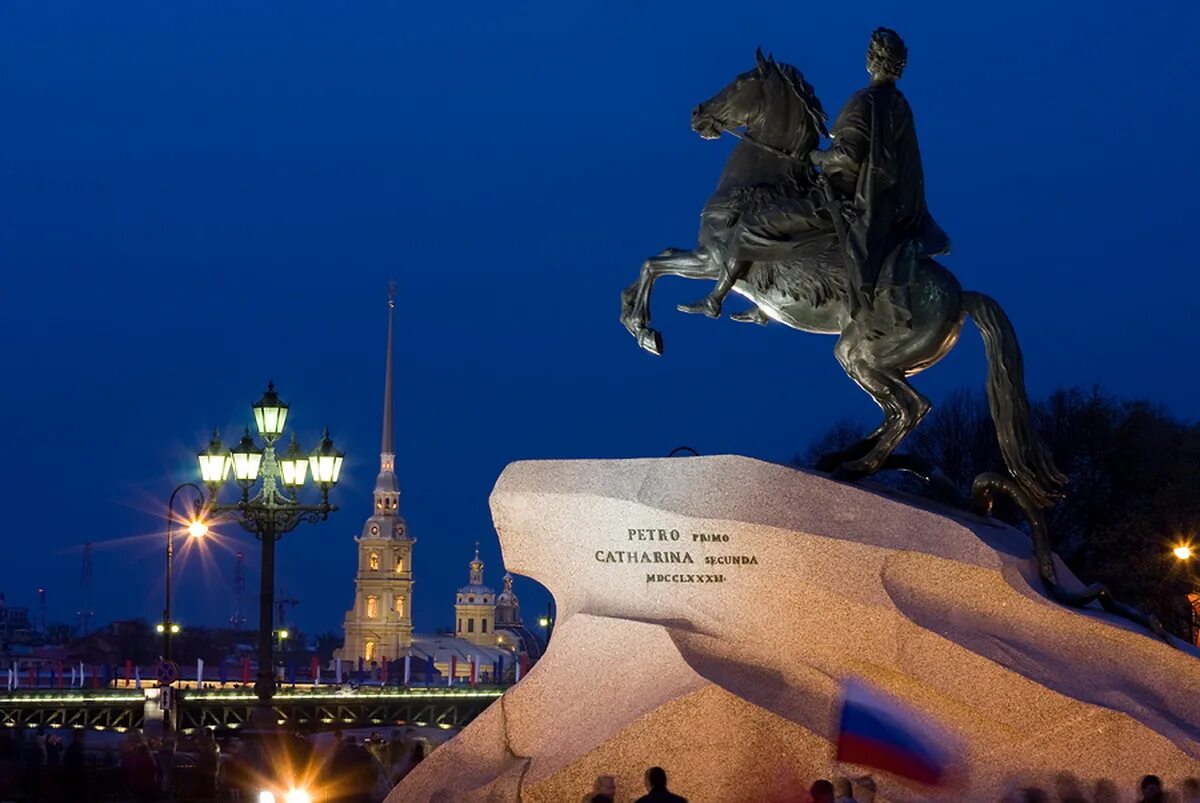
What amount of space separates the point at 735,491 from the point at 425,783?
2825 millimetres

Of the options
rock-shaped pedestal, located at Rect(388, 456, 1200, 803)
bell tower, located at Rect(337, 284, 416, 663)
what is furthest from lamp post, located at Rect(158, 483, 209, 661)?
bell tower, located at Rect(337, 284, 416, 663)

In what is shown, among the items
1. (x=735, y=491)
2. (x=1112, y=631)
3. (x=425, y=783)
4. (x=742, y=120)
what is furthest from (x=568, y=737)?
(x=742, y=120)

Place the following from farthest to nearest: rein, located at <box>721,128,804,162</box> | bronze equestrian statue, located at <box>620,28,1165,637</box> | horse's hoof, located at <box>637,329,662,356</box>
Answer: horse's hoof, located at <box>637,329,662,356</box> < rein, located at <box>721,128,804,162</box> < bronze equestrian statue, located at <box>620,28,1165,637</box>

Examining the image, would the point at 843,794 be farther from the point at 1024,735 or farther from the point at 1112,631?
the point at 1112,631

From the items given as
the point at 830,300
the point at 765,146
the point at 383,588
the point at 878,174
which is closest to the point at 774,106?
the point at 765,146

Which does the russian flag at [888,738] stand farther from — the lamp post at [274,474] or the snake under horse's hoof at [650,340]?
the lamp post at [274,474]

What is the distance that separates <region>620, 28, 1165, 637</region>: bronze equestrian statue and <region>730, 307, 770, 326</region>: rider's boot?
292 mm

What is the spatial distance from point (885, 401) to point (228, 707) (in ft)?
79.8

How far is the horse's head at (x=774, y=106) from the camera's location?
13516 millimetres

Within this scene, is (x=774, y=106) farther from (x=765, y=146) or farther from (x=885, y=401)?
(x=885, y=401)

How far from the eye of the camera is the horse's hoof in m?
13.8

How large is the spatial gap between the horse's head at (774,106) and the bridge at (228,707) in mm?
18138

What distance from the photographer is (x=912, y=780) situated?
11.3 m

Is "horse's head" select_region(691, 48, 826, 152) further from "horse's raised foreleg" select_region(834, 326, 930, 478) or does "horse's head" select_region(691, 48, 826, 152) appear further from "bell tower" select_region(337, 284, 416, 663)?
"bell tower" select_region(337, 284, 416, 663)
